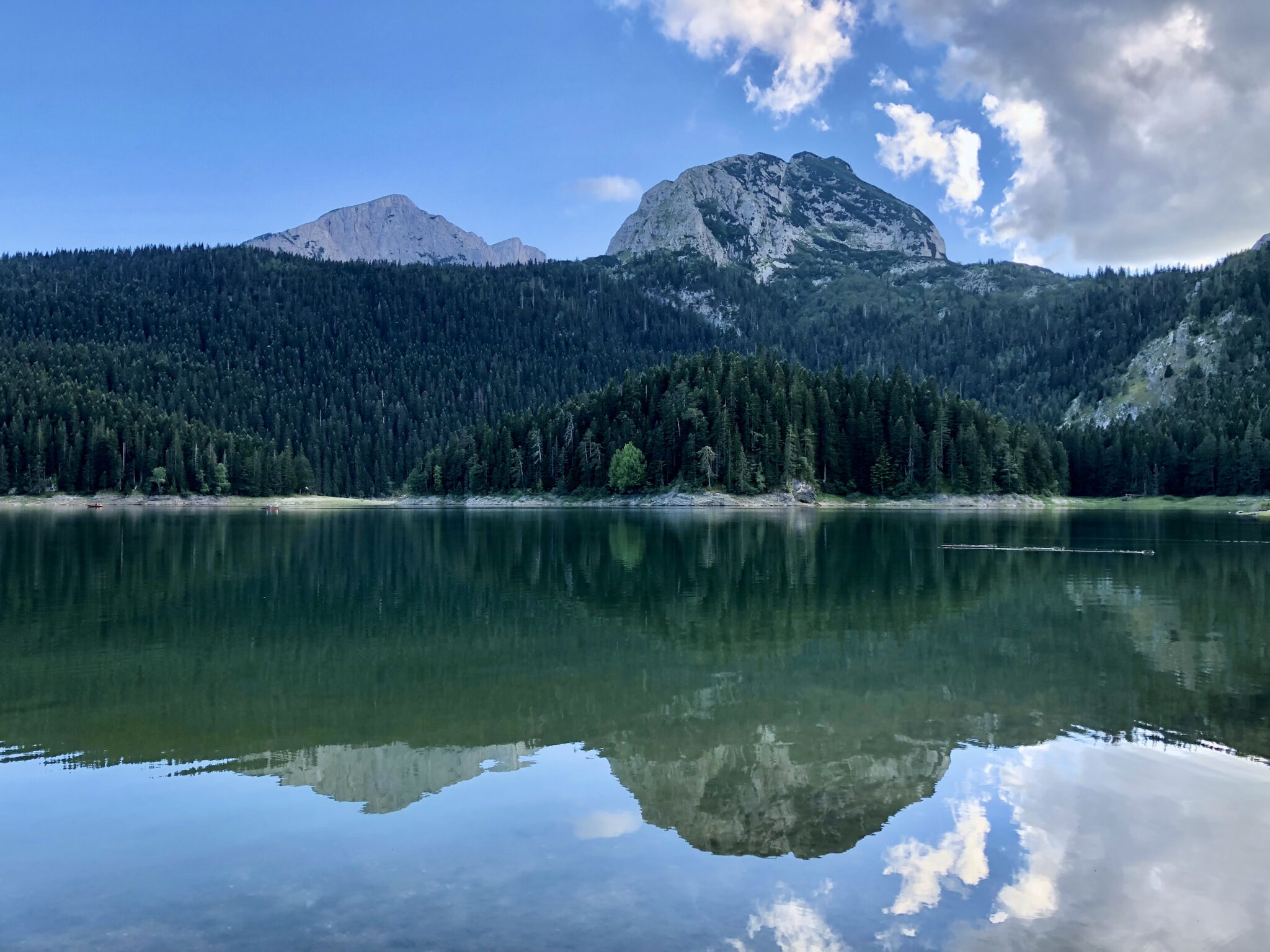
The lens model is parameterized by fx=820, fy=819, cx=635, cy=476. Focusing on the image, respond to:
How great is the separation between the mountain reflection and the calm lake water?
0.37 feet

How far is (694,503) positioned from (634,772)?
112266mm

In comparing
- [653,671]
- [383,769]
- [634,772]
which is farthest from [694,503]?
[383,769]

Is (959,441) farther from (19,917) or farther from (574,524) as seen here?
(19,917)

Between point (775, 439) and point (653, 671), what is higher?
point (775, 439)

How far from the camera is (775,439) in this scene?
427 feet

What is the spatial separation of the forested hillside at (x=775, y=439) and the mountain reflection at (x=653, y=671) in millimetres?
86404

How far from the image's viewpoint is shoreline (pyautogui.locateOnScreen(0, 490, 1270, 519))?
415 ft

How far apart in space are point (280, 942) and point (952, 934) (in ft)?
22.6

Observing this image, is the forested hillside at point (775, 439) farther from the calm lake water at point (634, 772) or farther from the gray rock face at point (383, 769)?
the gray rock face at point (383, 769)

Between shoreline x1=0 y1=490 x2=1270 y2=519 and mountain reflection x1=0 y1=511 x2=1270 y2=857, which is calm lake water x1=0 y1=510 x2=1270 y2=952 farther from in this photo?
shoreline x1=0 y1=490 x2=1270 y2=519

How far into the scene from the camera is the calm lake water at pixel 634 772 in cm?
885

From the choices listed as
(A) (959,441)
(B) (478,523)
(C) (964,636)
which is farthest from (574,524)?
(A) (959,441)

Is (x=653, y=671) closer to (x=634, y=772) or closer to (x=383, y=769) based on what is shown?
(x=634, y=772)

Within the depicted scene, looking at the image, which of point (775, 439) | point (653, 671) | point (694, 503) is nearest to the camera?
point (653, 671)
